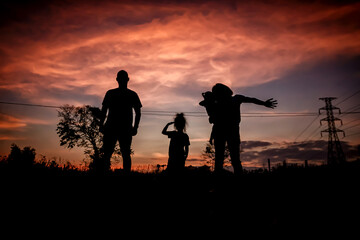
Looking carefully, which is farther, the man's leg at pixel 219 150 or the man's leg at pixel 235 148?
the man's leg at pixel 219 150

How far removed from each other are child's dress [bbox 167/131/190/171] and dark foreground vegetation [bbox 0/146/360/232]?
104 inches

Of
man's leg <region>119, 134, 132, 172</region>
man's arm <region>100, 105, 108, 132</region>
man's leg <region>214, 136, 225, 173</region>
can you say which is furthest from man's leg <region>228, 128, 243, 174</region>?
man's arm <region>100, 105, 108, 132</region>

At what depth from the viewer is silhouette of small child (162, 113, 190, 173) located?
730 cm

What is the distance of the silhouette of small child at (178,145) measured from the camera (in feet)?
24.0

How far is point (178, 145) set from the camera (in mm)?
7371

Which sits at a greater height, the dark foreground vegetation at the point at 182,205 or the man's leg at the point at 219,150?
the man's leg at the point at 219,150

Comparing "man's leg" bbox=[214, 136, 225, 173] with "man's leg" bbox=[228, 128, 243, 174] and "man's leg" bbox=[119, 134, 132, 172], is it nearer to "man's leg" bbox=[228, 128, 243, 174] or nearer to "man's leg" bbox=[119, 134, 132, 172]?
"man's leg" bbox=[228, 128, 243, 174]

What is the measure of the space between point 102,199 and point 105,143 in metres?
1.99

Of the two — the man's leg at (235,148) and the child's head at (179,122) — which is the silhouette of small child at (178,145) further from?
the man's leg at (235,148)

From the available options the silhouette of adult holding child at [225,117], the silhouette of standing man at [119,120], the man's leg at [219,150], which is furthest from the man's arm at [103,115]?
the man's leg at [219,150]

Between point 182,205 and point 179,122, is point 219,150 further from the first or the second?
point 182,205

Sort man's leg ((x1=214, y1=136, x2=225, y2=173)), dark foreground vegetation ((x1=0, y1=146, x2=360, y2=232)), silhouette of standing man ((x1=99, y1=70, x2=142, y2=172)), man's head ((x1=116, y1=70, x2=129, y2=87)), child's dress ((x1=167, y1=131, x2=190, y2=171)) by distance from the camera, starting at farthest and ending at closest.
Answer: child's dress ((x1=167, y1=131, x2=190, y2=171)), man's leg ((x1=214, y1=136, x2=225, y2=173)), man's head ((x1=116, y1=70, x2=129, y2=87)), silhouette of standing man ((x1=99, y1=70, x2=142, y2=172)), dark foreground vegetation ((x1=0, y1=146, x2=360, y2=232))

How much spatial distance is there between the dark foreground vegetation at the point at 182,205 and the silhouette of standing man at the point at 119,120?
112 centimetres

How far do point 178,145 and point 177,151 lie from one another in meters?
0.20
